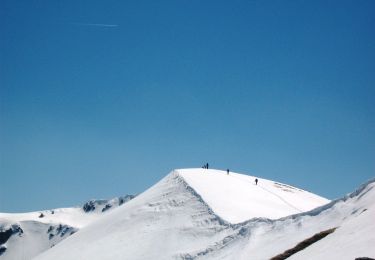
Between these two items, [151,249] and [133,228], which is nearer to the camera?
[151,249]

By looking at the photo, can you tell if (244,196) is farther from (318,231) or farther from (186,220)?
(318,231)

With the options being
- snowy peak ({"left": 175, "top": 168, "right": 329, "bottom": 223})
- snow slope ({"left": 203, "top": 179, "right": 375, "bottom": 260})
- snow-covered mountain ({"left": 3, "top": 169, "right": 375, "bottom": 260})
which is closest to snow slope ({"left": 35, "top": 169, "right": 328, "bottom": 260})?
snowy peak ({"left": 175, "top": 168, "right": 329, "bottom": 223})

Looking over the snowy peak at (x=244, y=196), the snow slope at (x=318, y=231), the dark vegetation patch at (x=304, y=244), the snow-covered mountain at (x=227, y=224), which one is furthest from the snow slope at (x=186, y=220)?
the dark vegetation patch at (x=304, y=244)

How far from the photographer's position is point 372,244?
27.4 meters

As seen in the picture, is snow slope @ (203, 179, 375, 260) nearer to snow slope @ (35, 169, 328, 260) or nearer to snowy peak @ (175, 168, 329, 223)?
snow slope @ (35, 169, 328, 260)

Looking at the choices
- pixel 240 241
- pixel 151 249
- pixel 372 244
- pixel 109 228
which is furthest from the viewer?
pixel 109 228

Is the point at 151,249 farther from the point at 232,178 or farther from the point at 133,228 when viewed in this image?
the point at 232,178

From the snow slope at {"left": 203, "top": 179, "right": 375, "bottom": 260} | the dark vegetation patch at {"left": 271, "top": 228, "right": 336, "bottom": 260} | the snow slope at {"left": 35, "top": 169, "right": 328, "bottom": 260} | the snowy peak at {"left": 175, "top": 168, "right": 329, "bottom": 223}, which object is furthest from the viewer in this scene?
the snowy peak at {"left": 175, "top": 168, "right": 329, "bottom": 223}

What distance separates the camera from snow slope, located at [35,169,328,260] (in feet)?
167

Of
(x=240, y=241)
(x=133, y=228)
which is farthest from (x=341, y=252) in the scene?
(x=133, y=228)

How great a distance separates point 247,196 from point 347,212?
27075mm

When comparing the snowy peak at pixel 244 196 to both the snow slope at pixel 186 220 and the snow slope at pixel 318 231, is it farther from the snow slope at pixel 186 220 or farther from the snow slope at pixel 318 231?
the snow slope at pixel 318 231

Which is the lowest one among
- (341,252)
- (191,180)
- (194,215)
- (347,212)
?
(341,252)

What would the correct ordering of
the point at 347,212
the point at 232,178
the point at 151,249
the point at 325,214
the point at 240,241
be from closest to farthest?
the point at 347,212, the point at 325,214, the point at 240,241, the point at 151,249, the point at 232,178
